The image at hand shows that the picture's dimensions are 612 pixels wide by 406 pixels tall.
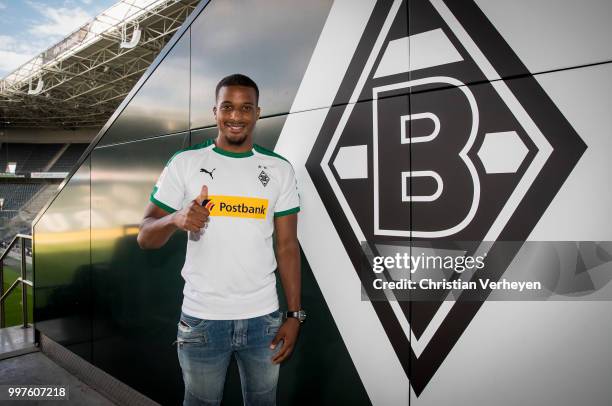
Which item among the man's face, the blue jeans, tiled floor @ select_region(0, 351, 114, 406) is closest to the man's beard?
the man's face

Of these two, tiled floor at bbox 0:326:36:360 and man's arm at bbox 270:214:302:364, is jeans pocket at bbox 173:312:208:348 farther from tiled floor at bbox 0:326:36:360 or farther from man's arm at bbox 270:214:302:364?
tiled floor at bbox 0:326:36:360

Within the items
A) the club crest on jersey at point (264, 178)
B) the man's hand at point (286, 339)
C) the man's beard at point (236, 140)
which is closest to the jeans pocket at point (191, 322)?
the man's hand at point (286, 339)

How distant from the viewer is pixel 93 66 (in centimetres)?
1563

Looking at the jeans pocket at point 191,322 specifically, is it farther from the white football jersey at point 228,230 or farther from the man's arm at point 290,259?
the man's arm at point 290,259

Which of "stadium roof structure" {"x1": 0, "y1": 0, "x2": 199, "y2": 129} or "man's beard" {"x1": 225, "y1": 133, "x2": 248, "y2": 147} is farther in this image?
"stadium roof structure" {"x1": 0, "y1": 0, "x2": 199, "y2": 129}

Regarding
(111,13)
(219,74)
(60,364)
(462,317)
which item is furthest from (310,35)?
(111,13)

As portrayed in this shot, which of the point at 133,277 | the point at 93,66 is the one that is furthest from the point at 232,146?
the point at 93,66

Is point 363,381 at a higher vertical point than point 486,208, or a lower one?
lower

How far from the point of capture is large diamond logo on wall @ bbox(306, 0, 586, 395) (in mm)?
1172

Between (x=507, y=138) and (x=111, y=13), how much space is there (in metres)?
15.8

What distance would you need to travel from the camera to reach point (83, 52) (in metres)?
14.9

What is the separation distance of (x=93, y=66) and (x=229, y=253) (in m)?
17.5

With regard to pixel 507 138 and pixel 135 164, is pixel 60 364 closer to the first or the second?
pixel 135 164

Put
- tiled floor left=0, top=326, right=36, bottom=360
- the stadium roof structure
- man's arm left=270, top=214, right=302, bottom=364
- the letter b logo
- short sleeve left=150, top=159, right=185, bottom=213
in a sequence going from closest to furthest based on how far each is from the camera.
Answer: the letter b logo → short sleeve left=150, top=159, right=185, bottom=213 → man's arm left=270, top=214, right=302, bottom=364 → tiled floor left=0, top=326, right=36, bottom=360 → the stadium roof structure
